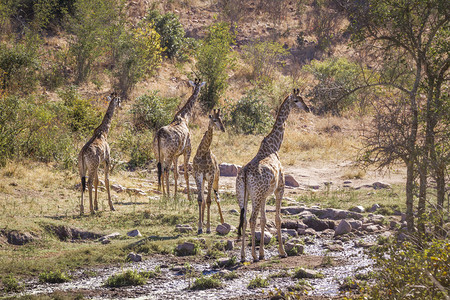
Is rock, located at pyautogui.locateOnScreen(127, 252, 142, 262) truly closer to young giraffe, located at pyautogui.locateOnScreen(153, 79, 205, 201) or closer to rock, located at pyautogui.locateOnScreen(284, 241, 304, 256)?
rock, located at pyautogui.locateOnScreen(284, 241, 304, 256)

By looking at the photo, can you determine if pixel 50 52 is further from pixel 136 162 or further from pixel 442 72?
pixel 442 72

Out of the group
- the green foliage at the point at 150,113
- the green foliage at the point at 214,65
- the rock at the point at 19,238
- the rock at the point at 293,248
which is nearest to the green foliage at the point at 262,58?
the green foliage at the point at 214,65

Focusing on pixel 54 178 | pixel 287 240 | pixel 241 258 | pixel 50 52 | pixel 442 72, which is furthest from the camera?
pixel 50 52

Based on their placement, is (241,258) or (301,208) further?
(301,208)

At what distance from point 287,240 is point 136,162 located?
29.1 feet

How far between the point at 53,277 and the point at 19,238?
7.03 feet

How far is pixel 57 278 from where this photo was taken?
8203mm

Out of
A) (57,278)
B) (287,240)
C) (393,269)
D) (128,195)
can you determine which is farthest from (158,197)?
(393,269)

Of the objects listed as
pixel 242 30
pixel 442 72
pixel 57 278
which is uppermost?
pixel 242 30

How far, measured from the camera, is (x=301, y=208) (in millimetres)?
13539

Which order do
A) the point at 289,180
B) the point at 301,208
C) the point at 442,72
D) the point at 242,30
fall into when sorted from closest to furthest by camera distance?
the point at 442,72 → the point at 301,208 → the point at 289,180 → the point at 242,30

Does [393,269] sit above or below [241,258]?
above

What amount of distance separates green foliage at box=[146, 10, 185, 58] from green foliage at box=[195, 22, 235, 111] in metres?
5.23

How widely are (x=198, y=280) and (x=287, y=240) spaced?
131 inches
